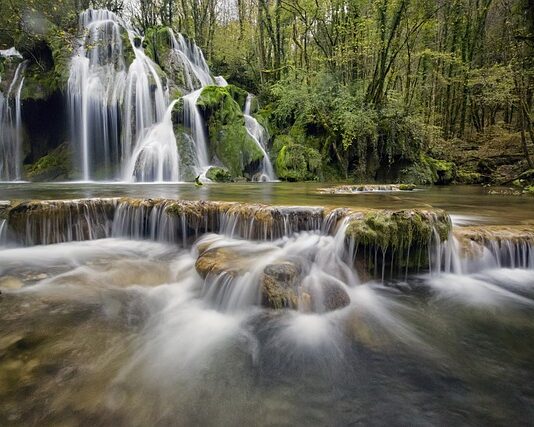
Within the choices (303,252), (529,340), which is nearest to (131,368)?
(303,252)

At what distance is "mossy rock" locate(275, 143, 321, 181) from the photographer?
13995 mm

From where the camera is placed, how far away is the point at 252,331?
10.3 ft

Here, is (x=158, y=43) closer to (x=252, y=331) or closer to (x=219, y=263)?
(x=219, y=263)

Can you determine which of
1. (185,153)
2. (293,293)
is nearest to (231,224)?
(293,293)

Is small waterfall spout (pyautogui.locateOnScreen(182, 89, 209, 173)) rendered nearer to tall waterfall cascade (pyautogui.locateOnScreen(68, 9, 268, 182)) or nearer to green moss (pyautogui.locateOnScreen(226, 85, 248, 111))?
tall waterfall cascade (pyautogui.locateOnScreen(68, 9, 268, 182))

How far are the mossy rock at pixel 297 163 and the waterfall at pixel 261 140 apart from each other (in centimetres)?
43

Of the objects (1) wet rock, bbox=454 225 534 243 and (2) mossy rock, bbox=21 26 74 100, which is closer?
(1) wet rock, bbox=454 225 534 243

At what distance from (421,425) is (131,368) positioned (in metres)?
2.09

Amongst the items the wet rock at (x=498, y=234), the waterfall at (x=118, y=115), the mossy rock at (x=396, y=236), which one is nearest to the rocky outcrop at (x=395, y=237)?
the mossy rock at (x=396, y=236)

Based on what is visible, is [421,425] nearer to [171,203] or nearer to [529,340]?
[529,340]

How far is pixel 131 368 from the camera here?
8.29 feet

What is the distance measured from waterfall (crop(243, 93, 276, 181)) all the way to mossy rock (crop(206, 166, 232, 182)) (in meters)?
1.60

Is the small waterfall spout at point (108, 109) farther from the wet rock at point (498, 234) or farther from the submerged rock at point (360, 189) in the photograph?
the wet rock at point (498, 234)

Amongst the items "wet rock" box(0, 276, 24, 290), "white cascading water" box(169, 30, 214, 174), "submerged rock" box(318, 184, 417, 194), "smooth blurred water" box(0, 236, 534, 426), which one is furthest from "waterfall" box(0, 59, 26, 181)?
"submerged rock" box(318, 184, 417, 194)
